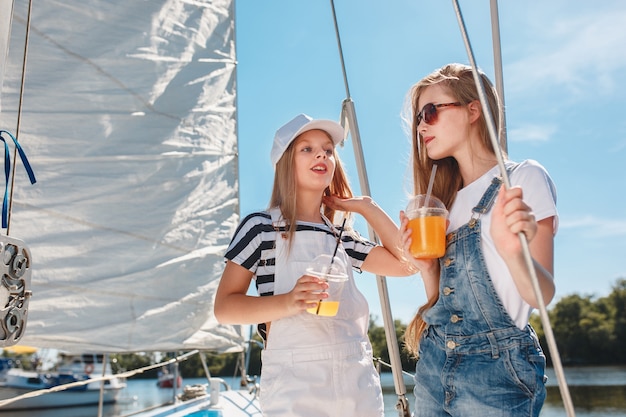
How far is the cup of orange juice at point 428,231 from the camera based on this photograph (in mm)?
1420

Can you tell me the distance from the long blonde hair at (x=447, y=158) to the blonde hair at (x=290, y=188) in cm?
43

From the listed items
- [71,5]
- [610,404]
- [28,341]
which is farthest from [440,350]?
[610,404]

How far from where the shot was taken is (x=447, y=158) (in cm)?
170

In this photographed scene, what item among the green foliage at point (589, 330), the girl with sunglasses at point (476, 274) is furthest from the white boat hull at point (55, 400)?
the green foliage at point (589, 330)

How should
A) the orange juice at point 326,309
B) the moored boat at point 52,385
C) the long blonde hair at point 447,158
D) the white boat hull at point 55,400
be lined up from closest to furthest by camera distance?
1. the long blonde hair at point 447,158
2. the orange juice at point 326,309
3. the white boat hull at point 55,400
4. the moored boat at point 52,385

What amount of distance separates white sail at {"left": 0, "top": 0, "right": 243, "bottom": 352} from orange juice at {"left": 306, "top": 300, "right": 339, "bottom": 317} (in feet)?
6.42

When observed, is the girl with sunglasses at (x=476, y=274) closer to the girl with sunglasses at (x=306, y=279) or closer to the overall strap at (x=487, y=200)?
the overall strap at (x=487, y=200)

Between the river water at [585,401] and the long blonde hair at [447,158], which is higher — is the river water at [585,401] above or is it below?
below

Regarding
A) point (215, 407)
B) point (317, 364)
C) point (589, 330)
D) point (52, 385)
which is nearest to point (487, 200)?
point (317, 364)

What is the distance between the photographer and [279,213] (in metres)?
2.01

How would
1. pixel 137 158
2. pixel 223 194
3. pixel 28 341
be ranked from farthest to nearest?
pixel 223 194, pixel 137 158, pixel 28 341

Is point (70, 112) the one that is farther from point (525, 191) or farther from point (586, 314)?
point (586, 314)

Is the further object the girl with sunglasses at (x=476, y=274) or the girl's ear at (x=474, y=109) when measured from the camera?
the girl's ear at (x=474, y=109)

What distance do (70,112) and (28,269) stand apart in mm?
2288
